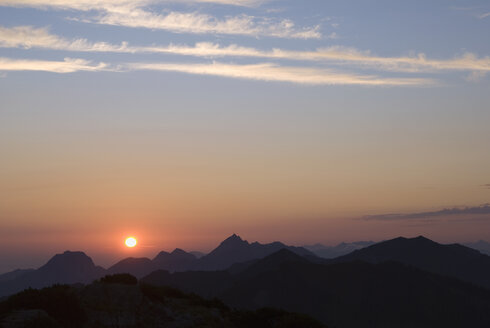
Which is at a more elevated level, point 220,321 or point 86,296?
point 86,296

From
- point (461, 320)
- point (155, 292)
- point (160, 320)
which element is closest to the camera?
point (160, 320)

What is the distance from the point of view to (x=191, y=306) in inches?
1565

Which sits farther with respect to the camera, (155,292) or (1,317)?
(155,292)

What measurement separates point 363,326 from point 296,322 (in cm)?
17266

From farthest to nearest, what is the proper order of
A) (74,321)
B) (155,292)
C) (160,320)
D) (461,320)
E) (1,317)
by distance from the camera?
1. (461,320)
2. (155,292)
3. (160,320)
4. (74,321)
5. (1,317)

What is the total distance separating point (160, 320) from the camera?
119 feet

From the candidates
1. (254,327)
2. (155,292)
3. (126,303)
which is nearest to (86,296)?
(126,303)

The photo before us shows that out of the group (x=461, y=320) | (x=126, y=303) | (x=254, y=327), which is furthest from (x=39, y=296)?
(x=461, y=320)

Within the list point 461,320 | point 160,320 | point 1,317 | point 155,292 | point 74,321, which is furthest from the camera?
point 461,320

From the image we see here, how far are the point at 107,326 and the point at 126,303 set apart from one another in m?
2.68

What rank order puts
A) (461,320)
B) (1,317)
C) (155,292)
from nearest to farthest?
(1,317), (155,292), (461,320)

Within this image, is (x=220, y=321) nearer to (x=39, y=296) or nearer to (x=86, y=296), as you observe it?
(x=86, y=296)

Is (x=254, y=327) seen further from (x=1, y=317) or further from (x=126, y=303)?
(x=1, y=317)

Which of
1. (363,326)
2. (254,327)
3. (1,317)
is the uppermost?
(1,317)
